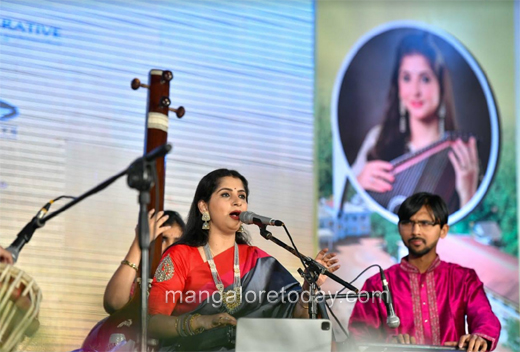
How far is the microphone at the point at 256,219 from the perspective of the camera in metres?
2.99

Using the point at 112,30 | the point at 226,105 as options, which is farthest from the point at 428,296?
the point at 112,30

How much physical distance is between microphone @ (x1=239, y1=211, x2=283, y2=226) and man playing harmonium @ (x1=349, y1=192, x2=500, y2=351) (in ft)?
3.56

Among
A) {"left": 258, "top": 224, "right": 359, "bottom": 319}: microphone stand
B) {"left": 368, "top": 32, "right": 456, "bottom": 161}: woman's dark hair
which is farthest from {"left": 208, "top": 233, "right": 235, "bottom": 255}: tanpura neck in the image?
{"left": 368, "top": 32, "right": 456, "bottom": 161}: woman's dark hair

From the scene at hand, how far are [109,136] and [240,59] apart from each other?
1.12m

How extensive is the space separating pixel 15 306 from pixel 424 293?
7.31ft

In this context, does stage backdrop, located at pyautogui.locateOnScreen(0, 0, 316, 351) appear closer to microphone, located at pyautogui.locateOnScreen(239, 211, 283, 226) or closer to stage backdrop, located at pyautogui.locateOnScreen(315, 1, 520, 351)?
stage backdrop, located at pyautogui.locateOnScreen(315, 1, 520, 351)

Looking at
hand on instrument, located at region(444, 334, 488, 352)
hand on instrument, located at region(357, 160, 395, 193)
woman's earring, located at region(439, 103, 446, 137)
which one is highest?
woman's earring, located at region(439, 103, 446, 137)

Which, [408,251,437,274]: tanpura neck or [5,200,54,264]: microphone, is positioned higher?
[5,200,54,264]: microphone

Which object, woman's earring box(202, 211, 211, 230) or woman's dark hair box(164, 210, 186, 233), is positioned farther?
woman's dark hair box(164, 210, 186, 233)

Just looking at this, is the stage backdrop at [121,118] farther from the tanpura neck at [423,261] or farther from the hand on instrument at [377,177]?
the tanpura neck at [423,261]

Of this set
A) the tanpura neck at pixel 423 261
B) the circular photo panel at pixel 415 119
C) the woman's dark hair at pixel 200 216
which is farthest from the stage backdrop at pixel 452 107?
the woman's dark hair at pixel 200 216

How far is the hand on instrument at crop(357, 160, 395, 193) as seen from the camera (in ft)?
18.2

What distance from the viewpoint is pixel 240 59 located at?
517 cm

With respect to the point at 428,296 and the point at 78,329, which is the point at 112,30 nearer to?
the point at 78,329
